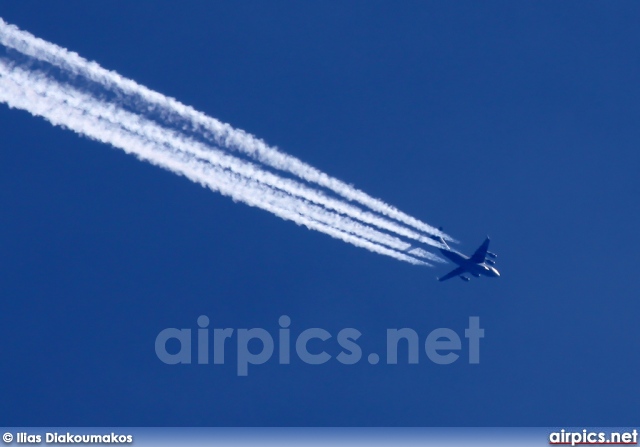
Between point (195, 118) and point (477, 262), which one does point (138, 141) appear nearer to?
point (195, 118)

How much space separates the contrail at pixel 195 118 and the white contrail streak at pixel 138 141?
0.75 meters

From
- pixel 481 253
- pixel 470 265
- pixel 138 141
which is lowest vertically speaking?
pixel 138 141

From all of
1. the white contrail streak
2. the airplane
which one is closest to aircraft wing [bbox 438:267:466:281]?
the airplane

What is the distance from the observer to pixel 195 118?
38938 mm

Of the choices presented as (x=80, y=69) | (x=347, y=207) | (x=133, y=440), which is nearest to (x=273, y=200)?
(x=347, y=207)

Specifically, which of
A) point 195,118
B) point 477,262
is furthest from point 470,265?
point 195,118

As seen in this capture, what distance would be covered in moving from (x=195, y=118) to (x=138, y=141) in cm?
291

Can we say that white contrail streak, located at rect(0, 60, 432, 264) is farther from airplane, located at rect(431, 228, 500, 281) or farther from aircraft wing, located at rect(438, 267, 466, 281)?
aircraft wing, located at rect(438, 267, 466, 281)

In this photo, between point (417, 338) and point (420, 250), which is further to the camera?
point (417, 338)

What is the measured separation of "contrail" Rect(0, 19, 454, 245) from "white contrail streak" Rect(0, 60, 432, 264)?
75 cm

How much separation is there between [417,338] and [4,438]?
20.2 m

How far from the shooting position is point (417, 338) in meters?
54.7

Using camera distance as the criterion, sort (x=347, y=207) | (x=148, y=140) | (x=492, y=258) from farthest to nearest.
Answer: (x=492, y=258), (x=347, y=207), (x=148, y=140)

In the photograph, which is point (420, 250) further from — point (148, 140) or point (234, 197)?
point (148, 140)
